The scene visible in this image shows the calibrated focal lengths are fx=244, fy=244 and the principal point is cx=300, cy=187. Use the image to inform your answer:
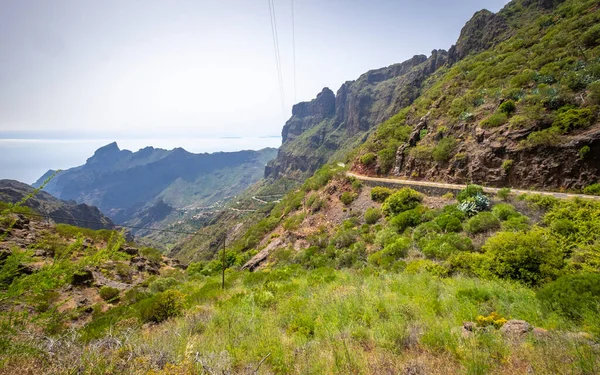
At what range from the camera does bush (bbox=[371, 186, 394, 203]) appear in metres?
20.2

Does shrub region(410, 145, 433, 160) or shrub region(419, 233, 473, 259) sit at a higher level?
shrub region(410, 145, 433, 160)

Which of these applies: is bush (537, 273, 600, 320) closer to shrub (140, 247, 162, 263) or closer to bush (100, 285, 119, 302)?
bush (100, 285, 119, 302)

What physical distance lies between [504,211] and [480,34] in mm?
65654

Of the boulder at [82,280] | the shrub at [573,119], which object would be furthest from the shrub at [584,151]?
the boulder at [82,280]

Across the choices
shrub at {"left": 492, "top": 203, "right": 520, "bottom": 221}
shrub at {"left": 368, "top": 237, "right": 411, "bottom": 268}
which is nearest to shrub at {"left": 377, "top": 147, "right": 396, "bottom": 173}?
shrub at {"left": 492, "top": 203, "right": 520, "bottom": 221}

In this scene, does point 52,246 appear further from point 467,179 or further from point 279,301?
point 467,179

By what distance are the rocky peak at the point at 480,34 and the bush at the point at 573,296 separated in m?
52.4

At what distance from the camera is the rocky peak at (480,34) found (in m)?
45.9

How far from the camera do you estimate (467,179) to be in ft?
58.4

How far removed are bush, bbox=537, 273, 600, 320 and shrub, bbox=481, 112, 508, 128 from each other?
16114mm

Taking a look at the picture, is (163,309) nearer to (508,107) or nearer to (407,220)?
(407,220)

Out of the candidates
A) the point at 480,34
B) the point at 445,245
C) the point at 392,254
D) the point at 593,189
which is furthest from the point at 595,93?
the point at 480,34

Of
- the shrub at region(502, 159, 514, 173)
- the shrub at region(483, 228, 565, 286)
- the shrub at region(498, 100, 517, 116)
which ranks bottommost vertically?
the shrub at region(483, 228, 565, 286)

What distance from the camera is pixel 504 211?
1161 cm
